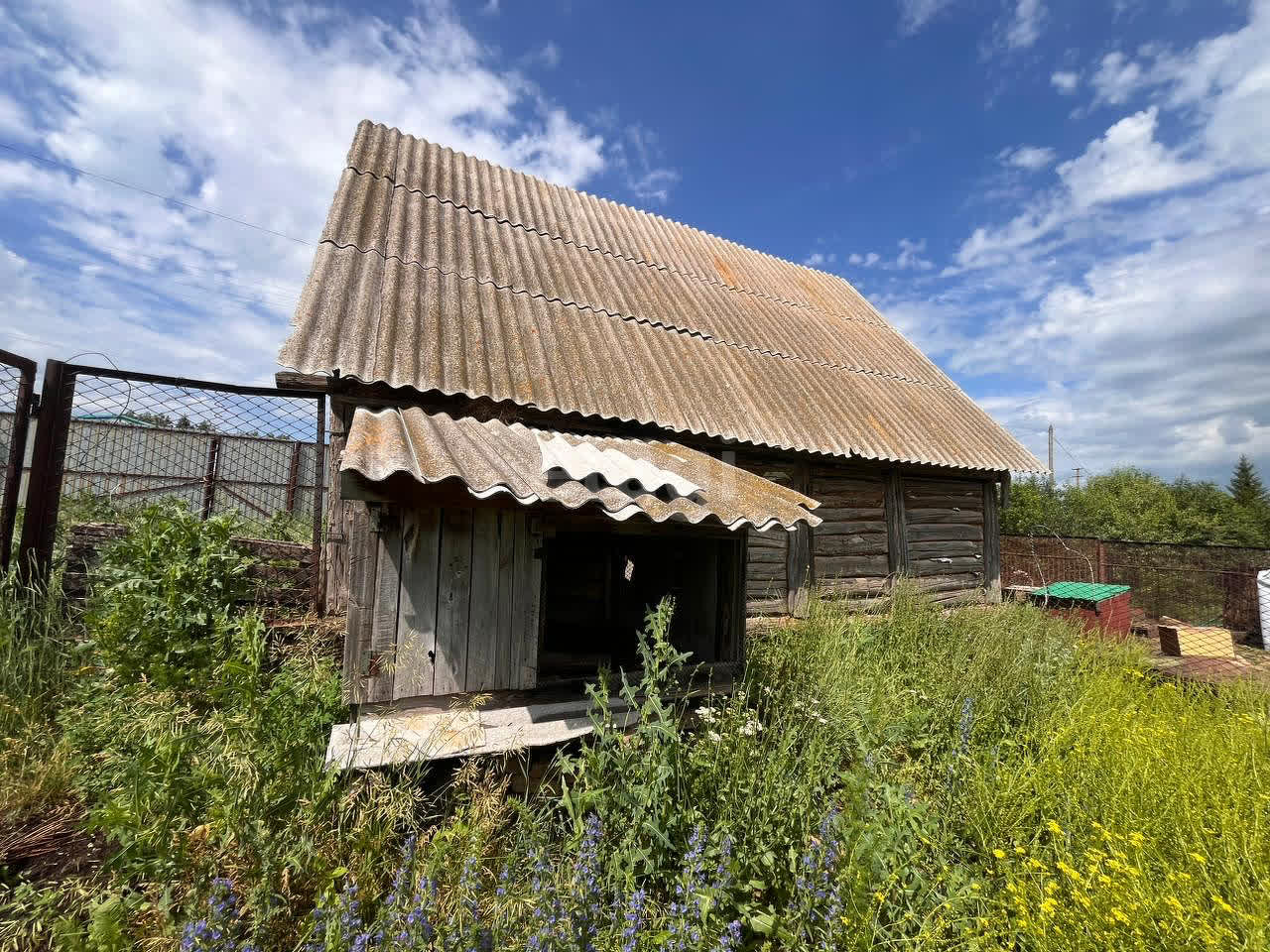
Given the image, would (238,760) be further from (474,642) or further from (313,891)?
(474,642)

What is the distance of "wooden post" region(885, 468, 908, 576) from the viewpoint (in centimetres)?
818

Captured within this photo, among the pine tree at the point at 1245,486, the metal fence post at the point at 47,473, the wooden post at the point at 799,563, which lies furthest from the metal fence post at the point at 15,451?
the pine tree at the point at 1245,486

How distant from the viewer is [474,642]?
357 cm

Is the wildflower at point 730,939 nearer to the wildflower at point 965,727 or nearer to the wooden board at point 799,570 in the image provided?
the wildflower at point 965,727

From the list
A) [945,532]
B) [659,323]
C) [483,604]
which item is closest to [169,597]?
[483,604]

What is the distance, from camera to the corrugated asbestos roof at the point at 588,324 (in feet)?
17.1

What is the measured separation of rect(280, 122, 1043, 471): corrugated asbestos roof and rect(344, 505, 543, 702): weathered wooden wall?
170cm

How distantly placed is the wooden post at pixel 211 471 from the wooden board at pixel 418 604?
332 cm

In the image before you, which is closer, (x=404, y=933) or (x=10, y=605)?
(x=404, y=933)

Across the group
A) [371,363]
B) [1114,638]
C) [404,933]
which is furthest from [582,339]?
[1114,638]

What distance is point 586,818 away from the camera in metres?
2.95

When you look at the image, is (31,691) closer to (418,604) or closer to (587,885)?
(418,604)

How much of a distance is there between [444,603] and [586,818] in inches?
58.7

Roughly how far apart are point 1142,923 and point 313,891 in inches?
129
